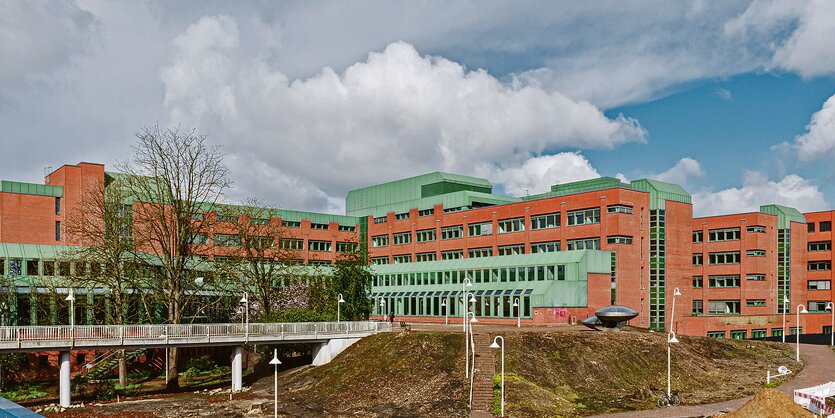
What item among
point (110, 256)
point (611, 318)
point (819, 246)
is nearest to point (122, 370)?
point (110, 256)

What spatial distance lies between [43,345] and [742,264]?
80604 millimetres

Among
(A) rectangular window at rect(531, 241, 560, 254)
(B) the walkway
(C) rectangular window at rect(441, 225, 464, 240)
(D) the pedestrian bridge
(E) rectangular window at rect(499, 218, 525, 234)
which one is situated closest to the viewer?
(B) the walkway

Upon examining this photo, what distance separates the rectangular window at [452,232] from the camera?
95000 mm

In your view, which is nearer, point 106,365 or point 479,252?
point 106,365

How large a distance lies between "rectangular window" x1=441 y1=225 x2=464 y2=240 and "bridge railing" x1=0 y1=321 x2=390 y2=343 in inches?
1404

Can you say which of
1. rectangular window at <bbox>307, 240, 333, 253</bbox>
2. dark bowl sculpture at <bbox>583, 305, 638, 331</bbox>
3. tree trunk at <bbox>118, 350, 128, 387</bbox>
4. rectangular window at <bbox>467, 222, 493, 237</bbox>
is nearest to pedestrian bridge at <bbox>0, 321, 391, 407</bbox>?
tree trunk at <bbox>118, 350, 128, 387</bbox>

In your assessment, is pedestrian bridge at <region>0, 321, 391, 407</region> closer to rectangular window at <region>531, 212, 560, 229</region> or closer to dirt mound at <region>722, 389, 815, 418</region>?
rectangular window at <region>531, 212, 560, 229</region>

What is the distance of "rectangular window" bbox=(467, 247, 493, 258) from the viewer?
90.4m

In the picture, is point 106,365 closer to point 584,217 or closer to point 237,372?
point 237,372

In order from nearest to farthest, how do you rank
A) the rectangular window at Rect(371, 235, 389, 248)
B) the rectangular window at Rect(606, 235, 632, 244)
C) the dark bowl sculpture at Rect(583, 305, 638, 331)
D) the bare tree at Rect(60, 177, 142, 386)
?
1. the bare tree at Rect(60, 177, 142, 386)
2. the dark bowl sculpture at Rect(583, 305, 638, 331)
3. the rectangular window at Rect(606, 235, 632, 244)
4. the rectangular window at Rect(371, 235, 389, 248)

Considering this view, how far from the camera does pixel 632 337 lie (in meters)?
57.0

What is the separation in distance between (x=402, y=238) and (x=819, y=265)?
196 ft

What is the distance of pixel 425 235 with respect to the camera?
10081 cm

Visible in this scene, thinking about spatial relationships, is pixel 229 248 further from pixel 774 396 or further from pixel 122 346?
pixel 774 396
